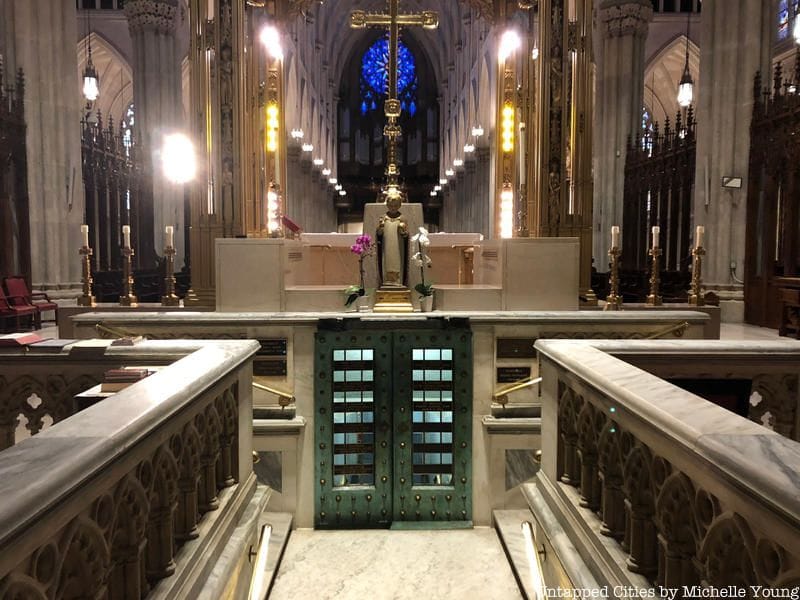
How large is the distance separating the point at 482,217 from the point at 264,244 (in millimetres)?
18208

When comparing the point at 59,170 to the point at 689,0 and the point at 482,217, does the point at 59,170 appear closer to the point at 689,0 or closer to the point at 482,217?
the point at 482,217

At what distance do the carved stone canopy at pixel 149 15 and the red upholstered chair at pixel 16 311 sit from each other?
9425 mm

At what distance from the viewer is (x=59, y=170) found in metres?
12.8

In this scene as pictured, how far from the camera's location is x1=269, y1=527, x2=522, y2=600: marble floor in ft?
12.2

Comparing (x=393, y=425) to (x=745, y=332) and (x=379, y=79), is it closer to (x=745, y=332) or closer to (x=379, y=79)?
(x=745, y=332)

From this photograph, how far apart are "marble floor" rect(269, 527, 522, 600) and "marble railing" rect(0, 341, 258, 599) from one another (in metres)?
1.05

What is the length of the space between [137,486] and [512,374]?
3441 millimetres

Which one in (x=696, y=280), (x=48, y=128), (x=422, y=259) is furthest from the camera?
(x=48, y=128)

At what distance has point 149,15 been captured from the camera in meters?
16.9

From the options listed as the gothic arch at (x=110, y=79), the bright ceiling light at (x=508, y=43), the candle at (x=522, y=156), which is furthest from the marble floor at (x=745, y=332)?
the gothic arch at (x=110, y=79)

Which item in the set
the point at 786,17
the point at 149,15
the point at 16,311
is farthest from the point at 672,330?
the point at 786,17

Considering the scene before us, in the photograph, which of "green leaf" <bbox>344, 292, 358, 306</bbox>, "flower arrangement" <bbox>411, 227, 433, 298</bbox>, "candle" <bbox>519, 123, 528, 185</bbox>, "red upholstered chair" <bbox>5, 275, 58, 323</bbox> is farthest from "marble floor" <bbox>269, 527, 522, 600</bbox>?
"red upholstered chair" <bbox>5, 275, 58, 323</bbox>

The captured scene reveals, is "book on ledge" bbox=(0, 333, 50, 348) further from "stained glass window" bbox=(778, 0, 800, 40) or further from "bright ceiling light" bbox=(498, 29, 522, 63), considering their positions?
"stained glass window" bbox=(778, 0, 800, 40)

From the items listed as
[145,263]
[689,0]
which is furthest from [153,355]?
A: [689,0]
